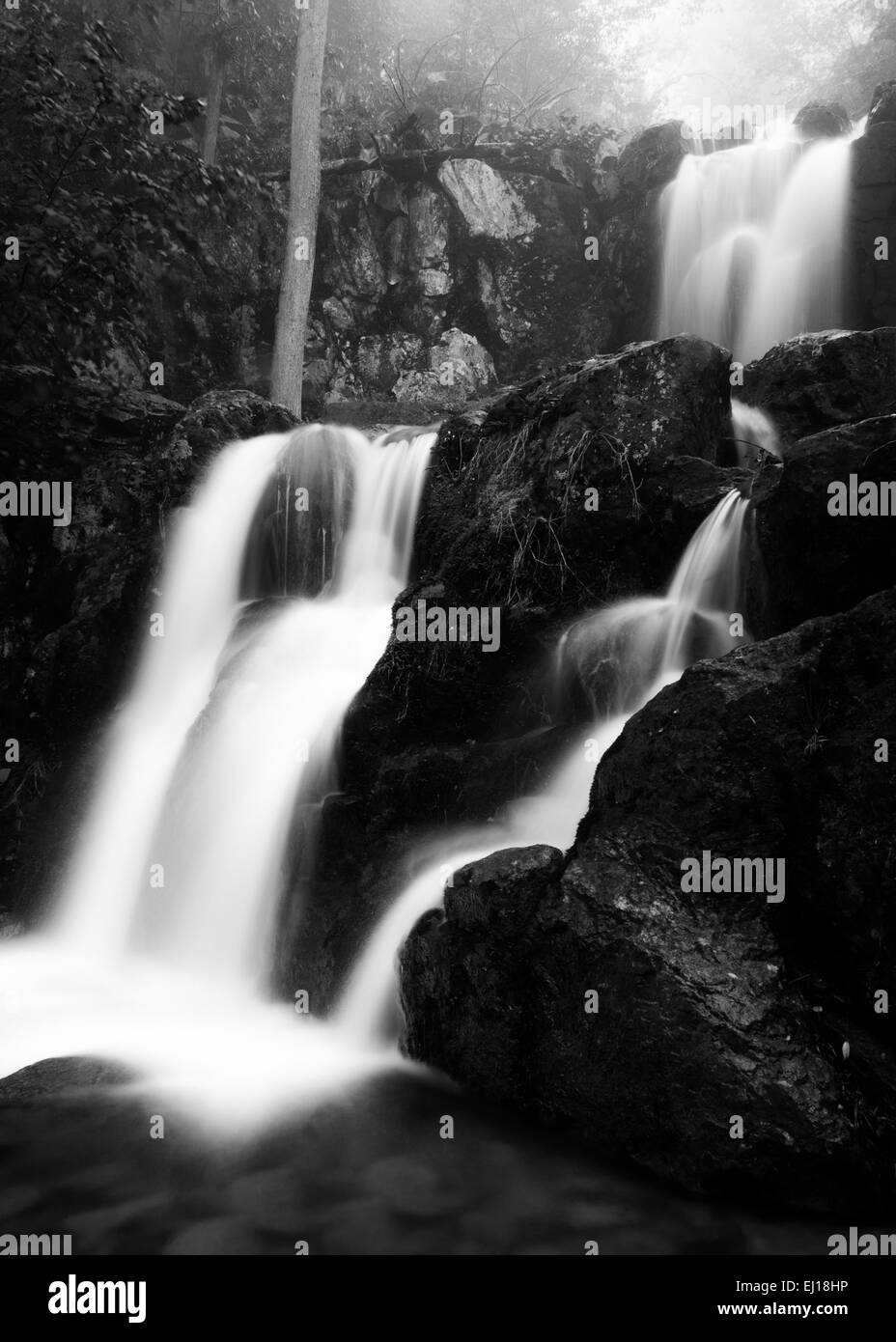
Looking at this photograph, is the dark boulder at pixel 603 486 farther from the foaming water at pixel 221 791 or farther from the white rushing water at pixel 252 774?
the foaming water at pixel 221 791

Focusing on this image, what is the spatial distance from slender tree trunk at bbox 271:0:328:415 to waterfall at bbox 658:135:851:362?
4922 millimetres

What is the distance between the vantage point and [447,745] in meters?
5.95

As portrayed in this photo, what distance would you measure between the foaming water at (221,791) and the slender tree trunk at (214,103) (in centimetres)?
834

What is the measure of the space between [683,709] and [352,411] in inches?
381

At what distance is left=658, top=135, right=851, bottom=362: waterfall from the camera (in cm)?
1141

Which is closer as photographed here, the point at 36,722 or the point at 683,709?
the point at 683,709

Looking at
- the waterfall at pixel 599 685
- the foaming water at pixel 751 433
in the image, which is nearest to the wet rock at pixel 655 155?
the foaming water at pixel 751 433

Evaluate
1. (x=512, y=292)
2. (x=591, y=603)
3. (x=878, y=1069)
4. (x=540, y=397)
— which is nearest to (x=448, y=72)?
(x=512, y=292)

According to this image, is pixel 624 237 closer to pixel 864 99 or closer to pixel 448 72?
pixel 448 72

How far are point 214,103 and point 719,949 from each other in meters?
16.8

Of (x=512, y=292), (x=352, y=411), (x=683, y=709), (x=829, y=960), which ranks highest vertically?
(x=512, y=292)

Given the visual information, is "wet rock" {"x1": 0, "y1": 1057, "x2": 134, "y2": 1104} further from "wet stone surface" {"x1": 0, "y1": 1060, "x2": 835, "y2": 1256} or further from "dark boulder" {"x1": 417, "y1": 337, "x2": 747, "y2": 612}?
"dark boulder" {"x1": 417, "y1": 337, "x2": 747, "y2": 612}

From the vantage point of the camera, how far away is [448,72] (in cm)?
2023

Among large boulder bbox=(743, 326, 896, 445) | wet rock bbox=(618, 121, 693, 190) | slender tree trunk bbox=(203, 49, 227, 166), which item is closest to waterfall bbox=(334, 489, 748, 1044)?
large boulder bbox=(743, 326, 896, 445)
